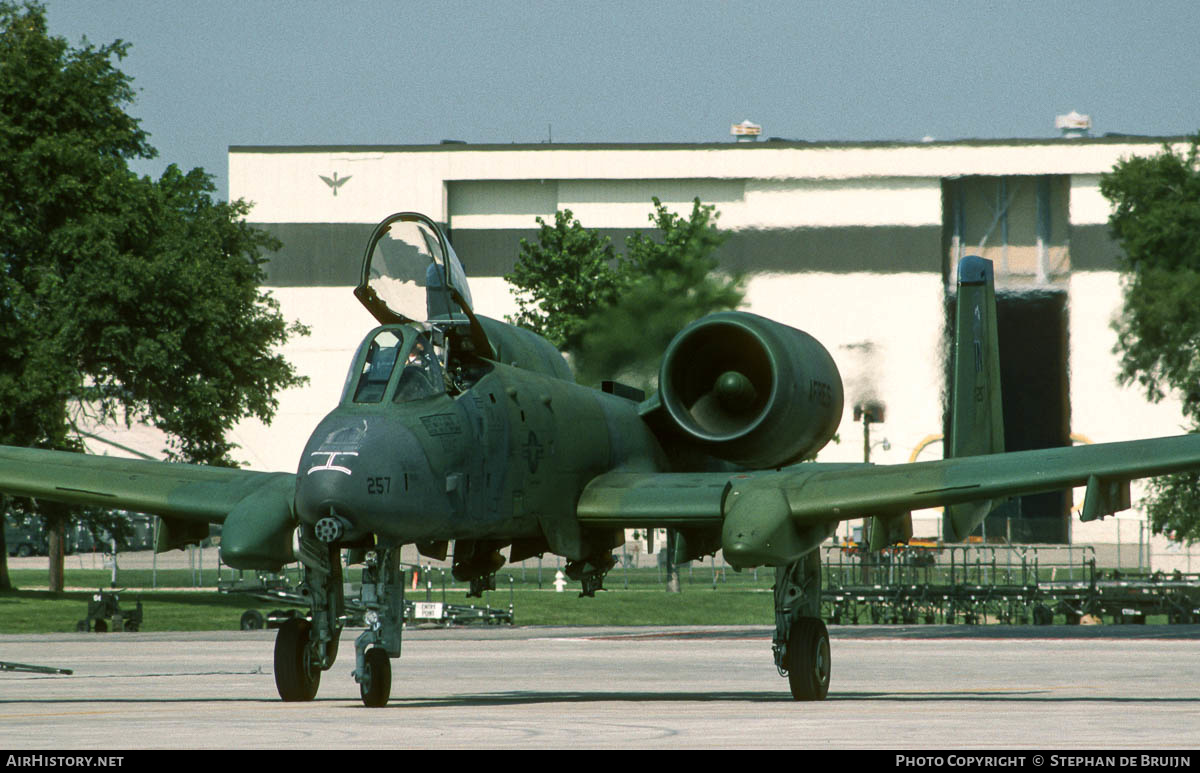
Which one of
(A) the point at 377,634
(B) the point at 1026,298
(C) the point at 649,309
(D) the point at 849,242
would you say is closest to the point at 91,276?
(D) the point at 849,242

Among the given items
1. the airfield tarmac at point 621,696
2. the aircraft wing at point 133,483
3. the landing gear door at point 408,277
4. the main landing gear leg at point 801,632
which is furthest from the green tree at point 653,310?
the landing gear door at point 408,277

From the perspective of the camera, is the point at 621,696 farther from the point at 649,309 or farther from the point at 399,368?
the point at 649,309

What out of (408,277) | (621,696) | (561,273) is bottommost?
(621,696)

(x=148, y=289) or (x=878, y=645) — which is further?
(x=148, y=289)

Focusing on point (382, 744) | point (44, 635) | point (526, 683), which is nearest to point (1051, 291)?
point (44, 635)

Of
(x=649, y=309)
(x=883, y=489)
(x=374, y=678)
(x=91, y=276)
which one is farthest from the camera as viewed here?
(x=91, y=276)

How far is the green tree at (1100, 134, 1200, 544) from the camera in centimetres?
4147

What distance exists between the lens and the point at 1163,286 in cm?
4138

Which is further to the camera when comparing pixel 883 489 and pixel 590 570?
pixel 590 570

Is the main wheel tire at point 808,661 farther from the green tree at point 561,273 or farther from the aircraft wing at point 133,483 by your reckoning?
the green tree at point 561,273

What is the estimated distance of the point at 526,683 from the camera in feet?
68.7

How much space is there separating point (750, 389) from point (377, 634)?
6.08 m
